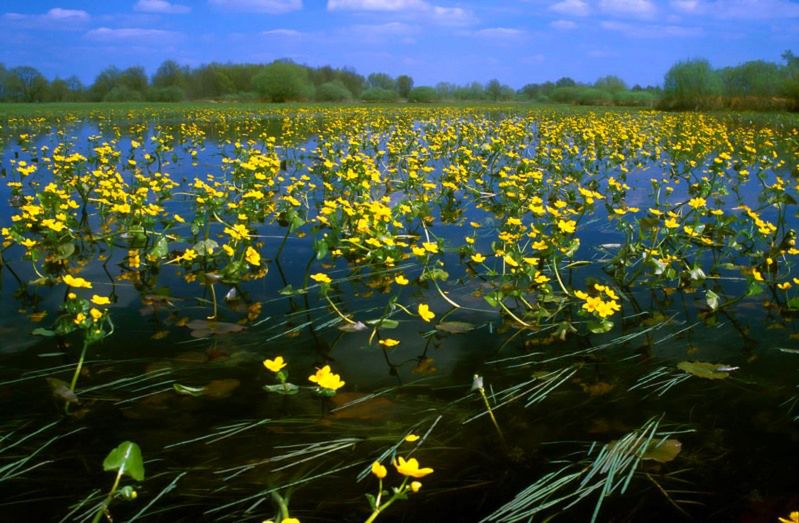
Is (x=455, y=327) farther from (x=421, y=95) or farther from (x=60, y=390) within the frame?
(x=421, y=95)

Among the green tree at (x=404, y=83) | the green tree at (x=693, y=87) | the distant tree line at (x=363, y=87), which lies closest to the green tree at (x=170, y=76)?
the distant tree line at (x=363, y=87)

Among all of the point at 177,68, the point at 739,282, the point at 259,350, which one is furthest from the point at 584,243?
the point at 177,68

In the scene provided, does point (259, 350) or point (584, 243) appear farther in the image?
point (584, 243)

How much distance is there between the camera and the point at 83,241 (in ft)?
12.7

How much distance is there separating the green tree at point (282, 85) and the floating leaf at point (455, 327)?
45.3 m

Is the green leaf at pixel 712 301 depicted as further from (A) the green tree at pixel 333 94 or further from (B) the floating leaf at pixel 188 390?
(A) the green tree at pixel 333 94

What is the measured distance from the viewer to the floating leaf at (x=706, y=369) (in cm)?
208

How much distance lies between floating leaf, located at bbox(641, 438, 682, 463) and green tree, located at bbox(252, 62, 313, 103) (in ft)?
152

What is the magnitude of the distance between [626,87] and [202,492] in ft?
208

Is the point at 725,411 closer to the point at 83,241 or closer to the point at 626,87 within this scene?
the point at 83,241

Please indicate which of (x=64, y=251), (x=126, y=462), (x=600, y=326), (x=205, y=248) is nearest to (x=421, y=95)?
(x=205, y=248)

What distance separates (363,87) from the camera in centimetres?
6881

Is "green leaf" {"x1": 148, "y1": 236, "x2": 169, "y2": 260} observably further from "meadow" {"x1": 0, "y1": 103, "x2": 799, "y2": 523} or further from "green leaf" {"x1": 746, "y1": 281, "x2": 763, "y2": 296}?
"green leaf" {"x1": 746, "y1": 281, "x2": 763, "y2": 296}

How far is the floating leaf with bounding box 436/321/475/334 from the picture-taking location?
2.54m
